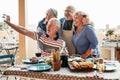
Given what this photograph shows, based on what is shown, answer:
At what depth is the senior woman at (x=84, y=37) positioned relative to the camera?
262 cm

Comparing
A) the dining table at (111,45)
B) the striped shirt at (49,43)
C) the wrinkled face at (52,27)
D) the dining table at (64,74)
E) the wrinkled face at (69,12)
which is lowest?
the dining table at (64,74)

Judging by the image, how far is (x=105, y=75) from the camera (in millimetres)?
1683

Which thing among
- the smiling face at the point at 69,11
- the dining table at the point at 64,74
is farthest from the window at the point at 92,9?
the dining table at the point at 64,74

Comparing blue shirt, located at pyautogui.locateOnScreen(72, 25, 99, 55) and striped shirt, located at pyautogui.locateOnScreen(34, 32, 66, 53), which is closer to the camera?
striped shirt, located at pyautogui.locateOnScreen(34, 32, 66, 53)

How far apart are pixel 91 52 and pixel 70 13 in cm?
80

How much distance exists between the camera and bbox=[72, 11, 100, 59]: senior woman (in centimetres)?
262

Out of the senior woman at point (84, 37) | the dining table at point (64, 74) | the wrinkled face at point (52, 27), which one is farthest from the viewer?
the senior woman at point (84, 37)

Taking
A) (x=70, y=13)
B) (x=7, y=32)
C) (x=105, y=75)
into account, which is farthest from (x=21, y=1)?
(x=105, y=75)

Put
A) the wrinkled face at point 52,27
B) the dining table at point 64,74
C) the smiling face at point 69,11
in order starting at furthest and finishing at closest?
the smiling face at point 69,11
the wrinkled face at point 52,27
the dining table at point 64,74

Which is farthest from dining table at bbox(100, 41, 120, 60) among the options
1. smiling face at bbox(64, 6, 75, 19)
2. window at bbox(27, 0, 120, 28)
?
smiling face at bbox(64, 6, 75, 19)

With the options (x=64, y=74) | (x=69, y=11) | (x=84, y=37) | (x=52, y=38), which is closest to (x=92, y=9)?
(x=69, y=11)

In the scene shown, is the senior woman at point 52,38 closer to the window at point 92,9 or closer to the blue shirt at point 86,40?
the blue shirt at point 86,40

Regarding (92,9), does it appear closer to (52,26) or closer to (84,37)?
(84,37)

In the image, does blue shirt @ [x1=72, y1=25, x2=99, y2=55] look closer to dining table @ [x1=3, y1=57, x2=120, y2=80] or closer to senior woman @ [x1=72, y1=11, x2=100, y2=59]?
senior woman @ [x1=72, y1=11, x2=100, y2=59]
